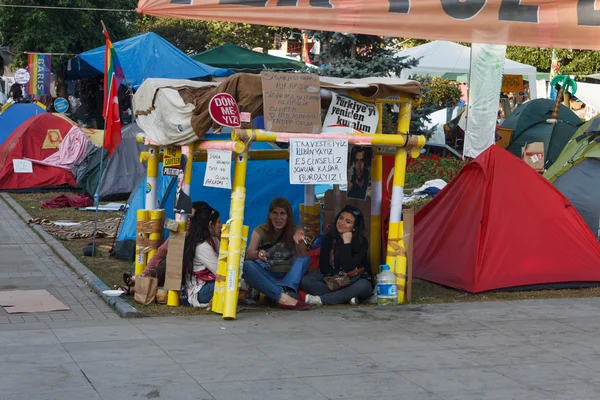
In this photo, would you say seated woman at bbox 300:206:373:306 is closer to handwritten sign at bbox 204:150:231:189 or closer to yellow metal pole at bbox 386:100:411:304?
yellow metal pole at bbox 386:100:411:304

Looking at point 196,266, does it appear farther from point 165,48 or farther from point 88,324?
point 165,48

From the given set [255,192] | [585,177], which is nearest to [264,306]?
[255,192]

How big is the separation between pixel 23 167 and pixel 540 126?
12.0 metres

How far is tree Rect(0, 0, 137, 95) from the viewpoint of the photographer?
103 feet

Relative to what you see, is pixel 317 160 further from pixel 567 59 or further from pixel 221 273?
pixel 567 59

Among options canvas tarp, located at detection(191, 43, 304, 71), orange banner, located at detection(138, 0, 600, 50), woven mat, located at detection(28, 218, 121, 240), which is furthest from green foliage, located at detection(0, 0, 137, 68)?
orange banner, located at detection(138, 0, 600, 50)

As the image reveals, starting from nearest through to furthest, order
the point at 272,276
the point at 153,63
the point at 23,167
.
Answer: the point at 272,276, the point at 23,167, the point at 153,63

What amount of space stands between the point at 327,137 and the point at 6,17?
2521 cm

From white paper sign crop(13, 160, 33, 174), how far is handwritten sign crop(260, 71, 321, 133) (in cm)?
1295

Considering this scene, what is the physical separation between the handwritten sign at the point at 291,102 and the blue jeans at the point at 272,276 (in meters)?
1.35

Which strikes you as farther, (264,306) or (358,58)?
(358,58)

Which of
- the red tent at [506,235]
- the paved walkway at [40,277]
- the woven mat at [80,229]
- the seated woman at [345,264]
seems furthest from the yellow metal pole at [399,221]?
the woven mat at [80,229]

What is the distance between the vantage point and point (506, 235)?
391 inches

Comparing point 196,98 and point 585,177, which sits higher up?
point 196,98
